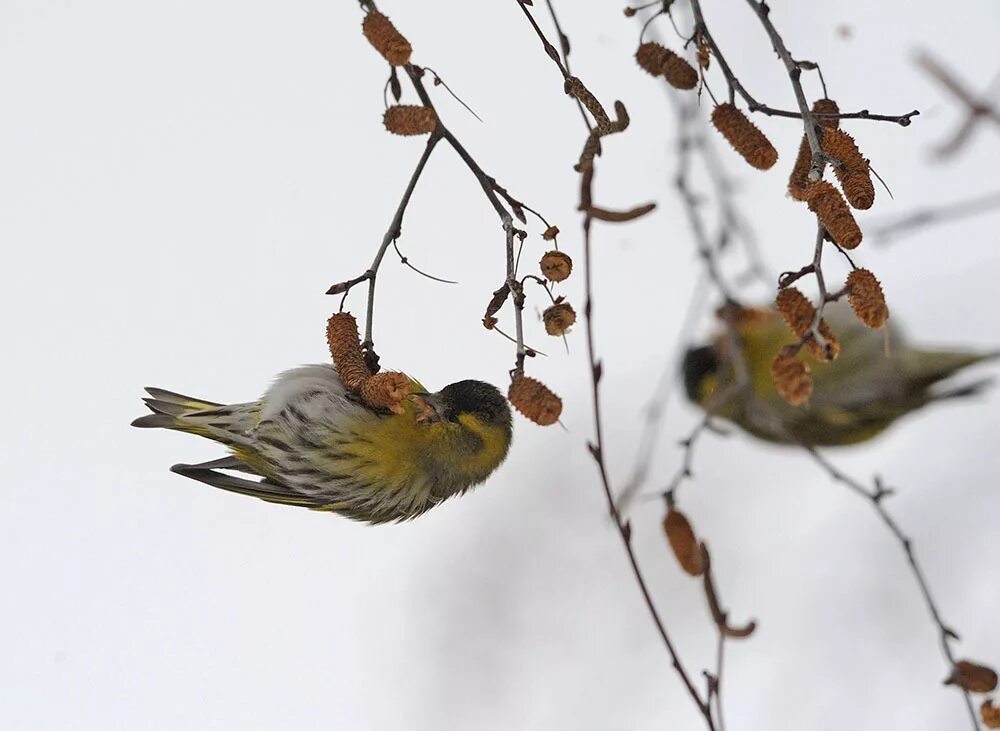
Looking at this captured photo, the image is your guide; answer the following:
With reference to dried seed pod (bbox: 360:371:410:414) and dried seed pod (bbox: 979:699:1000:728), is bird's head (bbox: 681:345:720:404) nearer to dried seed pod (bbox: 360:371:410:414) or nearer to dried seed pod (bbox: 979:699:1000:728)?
dried seed pod (bbox: 979:699:1000:728)

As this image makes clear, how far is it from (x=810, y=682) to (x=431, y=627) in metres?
0.79

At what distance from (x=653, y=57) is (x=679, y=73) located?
0.10ft

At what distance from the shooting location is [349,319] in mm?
852

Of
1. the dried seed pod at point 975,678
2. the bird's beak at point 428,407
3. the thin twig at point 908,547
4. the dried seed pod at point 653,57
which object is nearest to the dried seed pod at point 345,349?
the bird's beak at point 428,407

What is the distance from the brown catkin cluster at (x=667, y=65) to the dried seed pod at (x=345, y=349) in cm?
34

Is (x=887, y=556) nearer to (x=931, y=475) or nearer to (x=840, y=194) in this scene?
(x=931, y=475)

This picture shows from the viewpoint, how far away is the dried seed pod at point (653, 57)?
0.80 meters

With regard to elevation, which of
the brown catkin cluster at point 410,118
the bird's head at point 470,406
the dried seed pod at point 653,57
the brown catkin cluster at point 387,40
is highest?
the brown catkin cluster at point 387,40

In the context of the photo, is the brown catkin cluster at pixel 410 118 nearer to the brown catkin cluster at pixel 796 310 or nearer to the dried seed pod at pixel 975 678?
the brown catkin cluster at pixel 796 310

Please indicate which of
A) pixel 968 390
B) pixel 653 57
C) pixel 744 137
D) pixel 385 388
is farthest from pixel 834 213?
pixel 968 390

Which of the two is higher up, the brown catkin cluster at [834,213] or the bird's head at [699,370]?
the brown catkin cluster at [834,213]

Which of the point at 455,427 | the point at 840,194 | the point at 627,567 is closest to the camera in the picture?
the point at 840,194

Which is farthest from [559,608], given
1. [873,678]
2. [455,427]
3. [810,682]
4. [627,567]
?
[455,427]

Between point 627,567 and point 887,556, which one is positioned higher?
point 627,567
